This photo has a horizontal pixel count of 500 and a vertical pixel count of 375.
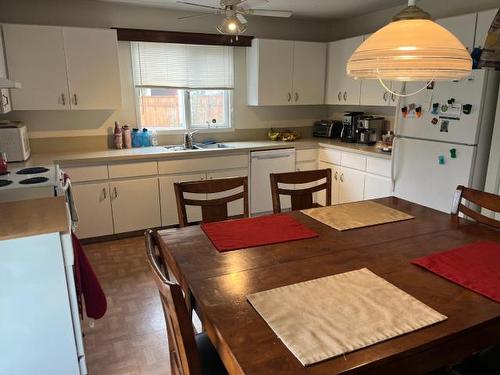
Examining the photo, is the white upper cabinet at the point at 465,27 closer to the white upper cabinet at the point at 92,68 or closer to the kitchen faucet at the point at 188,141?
the kitchen faucet at the point at 188,141

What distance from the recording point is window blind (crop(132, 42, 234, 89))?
12.8 feet

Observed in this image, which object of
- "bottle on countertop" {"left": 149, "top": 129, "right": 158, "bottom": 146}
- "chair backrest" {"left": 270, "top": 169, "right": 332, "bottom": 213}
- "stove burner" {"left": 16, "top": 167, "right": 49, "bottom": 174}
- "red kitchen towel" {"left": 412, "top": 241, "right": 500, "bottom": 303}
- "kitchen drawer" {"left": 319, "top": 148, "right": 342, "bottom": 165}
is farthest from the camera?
"kitchen drawer" {"left": 319, "top": 148, "right": 342, "bottom": 165}

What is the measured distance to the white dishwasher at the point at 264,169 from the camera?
4078 millimetres

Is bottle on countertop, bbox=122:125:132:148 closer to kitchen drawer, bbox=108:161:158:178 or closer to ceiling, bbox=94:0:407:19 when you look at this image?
kitchen drawer, bbox=108:161:158:178

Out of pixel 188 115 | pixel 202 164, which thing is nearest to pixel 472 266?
pixel 202 164

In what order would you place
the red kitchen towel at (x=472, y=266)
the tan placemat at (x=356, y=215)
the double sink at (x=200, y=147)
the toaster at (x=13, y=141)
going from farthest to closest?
the double sink at (x=200, y=147) < the toaster at (x=13, y=141) < the tan placemat at (x=356, y=215) < the red kitchen towel at (x=472, y=266)

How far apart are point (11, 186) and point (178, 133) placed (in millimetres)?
→ 2055

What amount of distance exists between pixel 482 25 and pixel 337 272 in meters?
2.29

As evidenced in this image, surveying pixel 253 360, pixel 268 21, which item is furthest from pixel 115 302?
pixel 268 21

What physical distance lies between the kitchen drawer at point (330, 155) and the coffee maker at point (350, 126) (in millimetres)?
275

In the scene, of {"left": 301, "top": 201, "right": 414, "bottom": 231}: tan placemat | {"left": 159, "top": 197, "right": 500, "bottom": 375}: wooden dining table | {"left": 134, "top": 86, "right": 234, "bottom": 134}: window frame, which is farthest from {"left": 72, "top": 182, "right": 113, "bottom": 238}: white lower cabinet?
{"left": 301, "top": 201, "right": 414, "bottom": 231}: tan placemat

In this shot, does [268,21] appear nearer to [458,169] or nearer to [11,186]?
[458,169]

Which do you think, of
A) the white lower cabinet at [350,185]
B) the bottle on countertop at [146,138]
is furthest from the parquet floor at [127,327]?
the white lower cabinet at [350,185]

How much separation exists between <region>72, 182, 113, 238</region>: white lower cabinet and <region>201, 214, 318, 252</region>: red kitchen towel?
6.49ft
